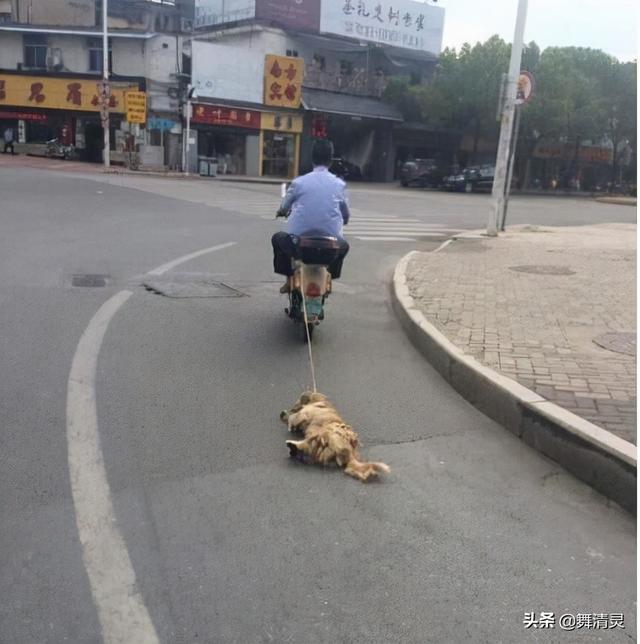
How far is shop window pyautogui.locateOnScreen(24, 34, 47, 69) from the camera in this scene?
39.2 meters

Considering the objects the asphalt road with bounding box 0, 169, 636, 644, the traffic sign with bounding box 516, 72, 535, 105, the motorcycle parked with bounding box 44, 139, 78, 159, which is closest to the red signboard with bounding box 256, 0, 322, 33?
the motorcycle parked with bounding box 44, 139, 78, 159

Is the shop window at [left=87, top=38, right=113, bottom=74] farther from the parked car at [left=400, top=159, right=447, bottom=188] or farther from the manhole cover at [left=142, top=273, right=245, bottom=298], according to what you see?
the manhole cover at [left=142, top=273, right=245, bottom=298]

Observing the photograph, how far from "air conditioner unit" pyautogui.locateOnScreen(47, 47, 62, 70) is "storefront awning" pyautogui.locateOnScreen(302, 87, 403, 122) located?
13.7 metres

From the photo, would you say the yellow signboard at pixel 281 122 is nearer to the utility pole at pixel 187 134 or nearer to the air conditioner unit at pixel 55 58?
the utility pole at pixel 187 134

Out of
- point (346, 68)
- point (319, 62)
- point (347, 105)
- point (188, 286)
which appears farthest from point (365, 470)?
point (346, 68)

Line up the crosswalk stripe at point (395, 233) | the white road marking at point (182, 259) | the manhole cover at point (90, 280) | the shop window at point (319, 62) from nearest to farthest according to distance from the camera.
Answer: the manhole cover at point (90, 280)
the white road marking at point (182, 259)
the crosswalk stripe at point (395, 233)
the shop window at point (319, 62)

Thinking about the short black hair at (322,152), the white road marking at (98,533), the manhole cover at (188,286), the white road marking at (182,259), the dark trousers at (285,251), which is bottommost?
the white road marking at (98,533)

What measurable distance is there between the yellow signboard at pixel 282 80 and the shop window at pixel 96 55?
344 inches

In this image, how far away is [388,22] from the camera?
4197 centimetres

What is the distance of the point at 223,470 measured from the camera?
3.91 m

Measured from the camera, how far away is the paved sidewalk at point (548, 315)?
16.6 ft

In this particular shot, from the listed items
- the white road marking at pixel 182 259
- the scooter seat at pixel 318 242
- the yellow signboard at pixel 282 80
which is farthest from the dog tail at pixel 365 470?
the yellow signboard at pixel 282 80

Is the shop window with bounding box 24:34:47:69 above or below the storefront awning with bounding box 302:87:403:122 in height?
above

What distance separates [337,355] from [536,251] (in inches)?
311
